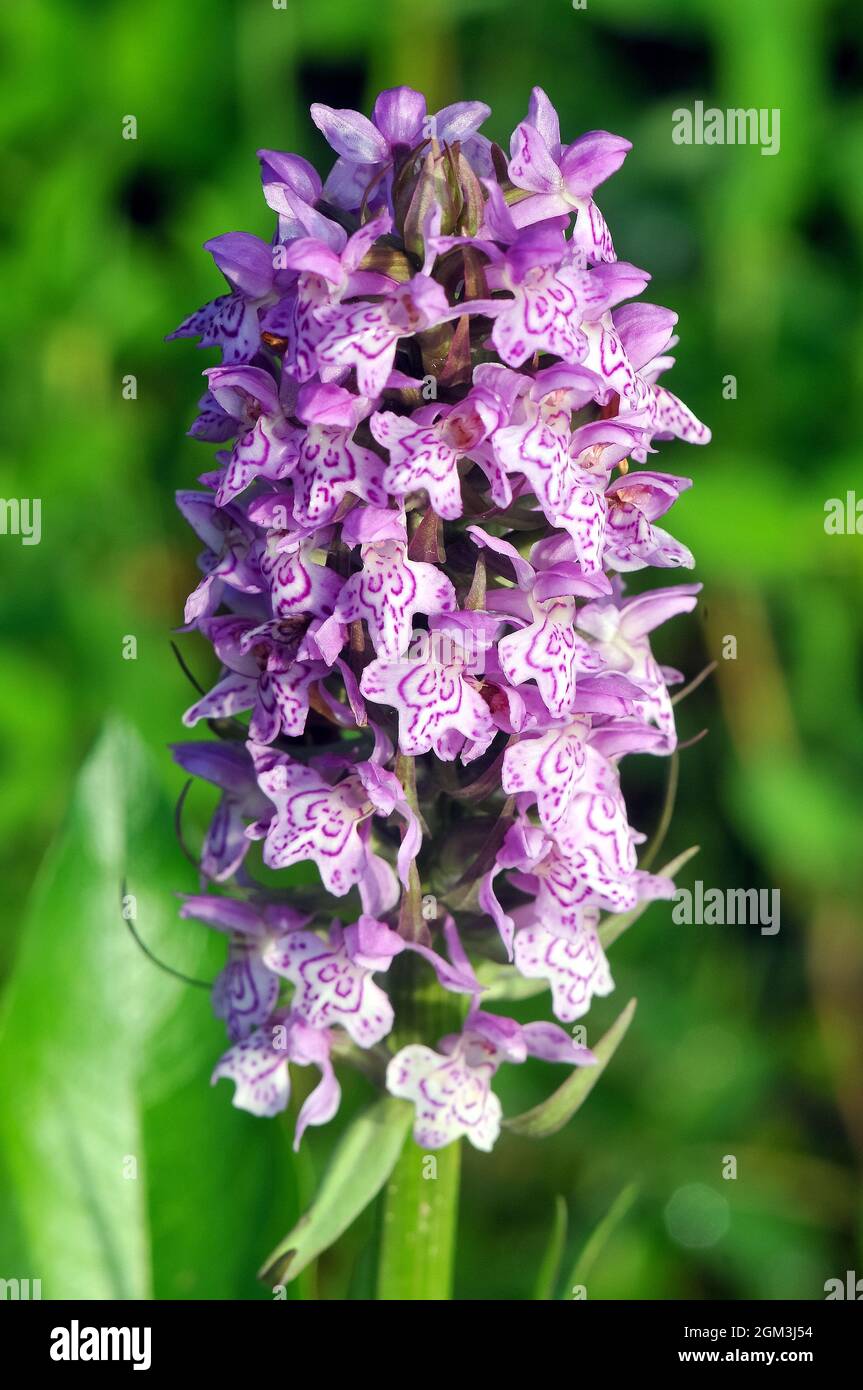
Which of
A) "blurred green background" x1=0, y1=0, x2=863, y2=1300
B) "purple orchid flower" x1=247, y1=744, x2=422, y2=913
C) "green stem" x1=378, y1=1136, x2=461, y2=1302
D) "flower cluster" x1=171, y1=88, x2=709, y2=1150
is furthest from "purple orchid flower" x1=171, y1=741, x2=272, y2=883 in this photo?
"blurred green background" x1=0, y1=0, x2=863, y2=1300

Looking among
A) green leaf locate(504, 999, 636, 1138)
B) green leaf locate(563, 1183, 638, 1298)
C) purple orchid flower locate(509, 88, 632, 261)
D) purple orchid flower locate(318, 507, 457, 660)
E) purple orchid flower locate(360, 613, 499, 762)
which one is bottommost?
green leaf locate(563, 1183, 638, 1298)

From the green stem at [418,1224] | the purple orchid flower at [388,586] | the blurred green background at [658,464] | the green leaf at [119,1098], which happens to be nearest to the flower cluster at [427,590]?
the purple orchid flower at [388,586]

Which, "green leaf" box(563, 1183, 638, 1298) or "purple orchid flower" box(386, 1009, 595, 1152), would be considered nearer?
"purple orchid flower" box(386, 1009, 595, 1152)

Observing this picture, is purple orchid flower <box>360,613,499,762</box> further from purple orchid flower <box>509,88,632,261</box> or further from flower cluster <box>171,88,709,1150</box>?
purple orchid flower <box>509,88,632,261</box>

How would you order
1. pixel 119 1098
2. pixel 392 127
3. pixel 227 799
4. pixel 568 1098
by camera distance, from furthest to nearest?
pixel 119 1098
pixel 227 799
pixel 568 1098
pixel 392 127

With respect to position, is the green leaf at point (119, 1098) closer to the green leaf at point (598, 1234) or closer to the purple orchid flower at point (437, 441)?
the green leaf at point (598, 1234)

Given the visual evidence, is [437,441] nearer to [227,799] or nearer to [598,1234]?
[227,799]

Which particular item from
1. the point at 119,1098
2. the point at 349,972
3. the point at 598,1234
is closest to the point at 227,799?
the point at 349,972

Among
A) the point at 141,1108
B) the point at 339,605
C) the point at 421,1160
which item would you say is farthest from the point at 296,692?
the point at 141,1108
